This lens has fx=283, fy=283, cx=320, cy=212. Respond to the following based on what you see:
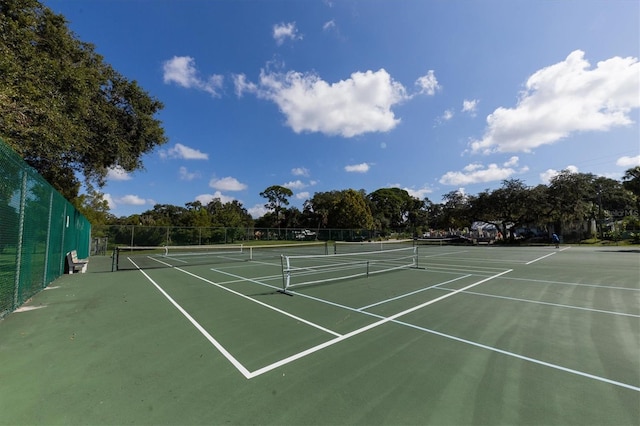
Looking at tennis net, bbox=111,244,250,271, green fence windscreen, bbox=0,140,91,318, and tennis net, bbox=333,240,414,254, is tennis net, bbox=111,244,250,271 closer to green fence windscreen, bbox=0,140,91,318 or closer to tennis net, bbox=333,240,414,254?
green fence windscreen, bbox=0,140,91,318

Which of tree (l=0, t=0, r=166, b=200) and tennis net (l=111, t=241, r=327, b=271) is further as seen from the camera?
tennis net (l=111, t=241, r=327, b=271)

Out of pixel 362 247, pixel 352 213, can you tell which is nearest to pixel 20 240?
pixel 362 247

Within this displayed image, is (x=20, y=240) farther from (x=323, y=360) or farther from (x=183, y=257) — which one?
(x=183, y=257)

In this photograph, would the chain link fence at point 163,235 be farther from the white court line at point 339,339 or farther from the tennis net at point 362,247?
the white court line at point 339,339

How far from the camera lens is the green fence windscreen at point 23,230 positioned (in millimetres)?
5637

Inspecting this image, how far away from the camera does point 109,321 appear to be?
589cm

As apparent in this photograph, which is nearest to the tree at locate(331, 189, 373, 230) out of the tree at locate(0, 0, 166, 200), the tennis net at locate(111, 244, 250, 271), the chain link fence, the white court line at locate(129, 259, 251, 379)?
the chain link fence

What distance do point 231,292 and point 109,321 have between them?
3.37 m

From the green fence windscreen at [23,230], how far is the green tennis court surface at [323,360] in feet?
1.96

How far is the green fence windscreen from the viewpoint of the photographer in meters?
5.64

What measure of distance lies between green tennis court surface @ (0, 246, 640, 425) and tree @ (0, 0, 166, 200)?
214 inches

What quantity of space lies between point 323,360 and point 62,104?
491 inches

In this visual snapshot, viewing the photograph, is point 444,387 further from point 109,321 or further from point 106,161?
point 106,161

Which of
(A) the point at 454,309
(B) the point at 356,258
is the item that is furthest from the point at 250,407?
(B) the point at 356,258
